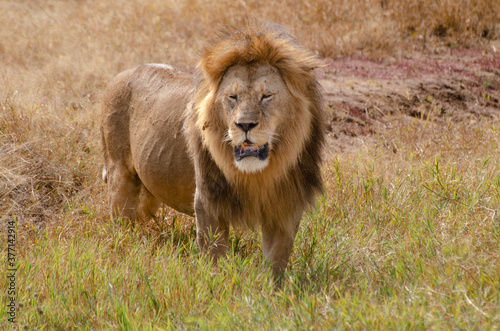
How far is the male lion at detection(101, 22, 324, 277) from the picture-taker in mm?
A: 3289

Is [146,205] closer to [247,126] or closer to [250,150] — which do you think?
[250,150]

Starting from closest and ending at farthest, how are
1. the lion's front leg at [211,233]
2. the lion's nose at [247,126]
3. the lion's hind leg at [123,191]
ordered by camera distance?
the lion's nose at [247,126] → the lion's front leg at [211,233] → the lion's hind leg at [123,191]

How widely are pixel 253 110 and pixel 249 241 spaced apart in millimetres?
1525

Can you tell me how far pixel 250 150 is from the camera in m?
3.24

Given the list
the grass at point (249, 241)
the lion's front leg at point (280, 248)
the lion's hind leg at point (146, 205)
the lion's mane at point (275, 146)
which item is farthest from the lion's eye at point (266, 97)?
the lion's hind leg at point (146, 205)

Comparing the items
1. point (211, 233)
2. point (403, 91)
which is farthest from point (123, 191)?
point (403, 91)

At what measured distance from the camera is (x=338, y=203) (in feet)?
15.7

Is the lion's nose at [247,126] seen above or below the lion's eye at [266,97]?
below

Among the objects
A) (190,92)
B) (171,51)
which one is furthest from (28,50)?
(190,92)

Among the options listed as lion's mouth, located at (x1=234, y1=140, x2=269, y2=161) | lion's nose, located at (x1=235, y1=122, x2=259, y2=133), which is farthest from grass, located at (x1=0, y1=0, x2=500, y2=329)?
lion's nose, located at (x1=235, y1=122, x2=259, y2=133)

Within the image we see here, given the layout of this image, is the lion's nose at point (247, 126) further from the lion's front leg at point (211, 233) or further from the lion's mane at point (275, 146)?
the lion's front leg at point (211, 233)

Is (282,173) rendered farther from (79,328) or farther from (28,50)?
(28,50)

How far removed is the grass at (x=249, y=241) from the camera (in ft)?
9.35

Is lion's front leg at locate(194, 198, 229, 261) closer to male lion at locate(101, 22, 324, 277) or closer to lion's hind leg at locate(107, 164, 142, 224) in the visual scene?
male lion at locate(101, 22, 324, 277)
